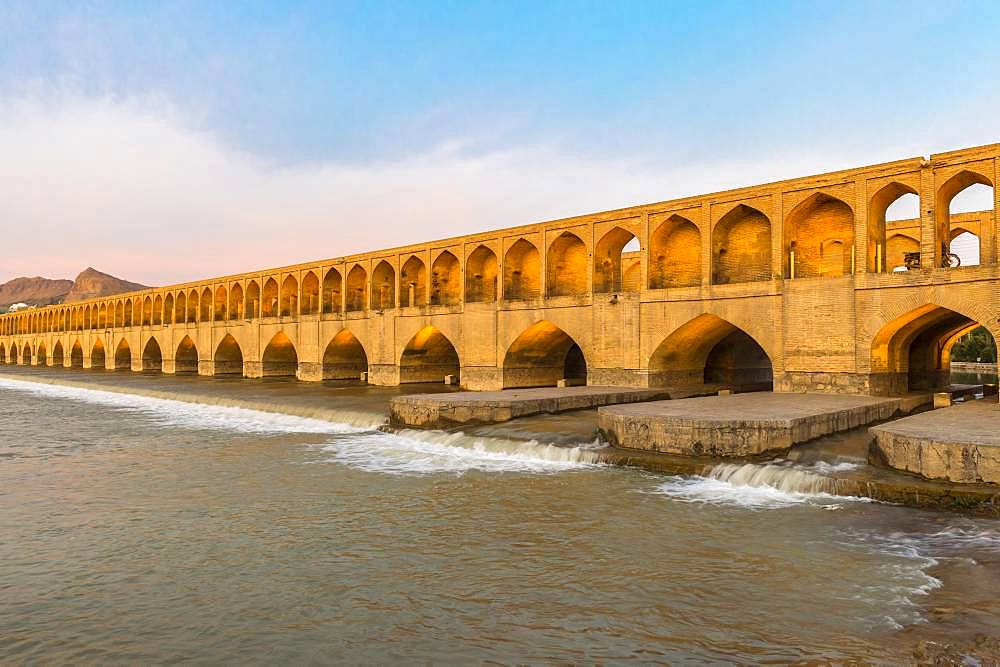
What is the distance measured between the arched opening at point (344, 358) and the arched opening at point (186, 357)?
465 inches

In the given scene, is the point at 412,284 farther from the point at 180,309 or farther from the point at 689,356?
the point at 180,309

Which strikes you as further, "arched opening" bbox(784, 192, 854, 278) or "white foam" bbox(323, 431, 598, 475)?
"arched opening" bbox(784, 192, 854, 278)

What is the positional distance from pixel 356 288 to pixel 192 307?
1330 centimetres

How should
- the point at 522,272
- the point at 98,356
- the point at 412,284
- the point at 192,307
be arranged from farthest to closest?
the point at 98,356 → the point at 192,307 → the point at 412,284 → the point at 522,272

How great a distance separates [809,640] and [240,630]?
10.4 ft

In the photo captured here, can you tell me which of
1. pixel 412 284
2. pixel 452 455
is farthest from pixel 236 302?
pixel 452 455

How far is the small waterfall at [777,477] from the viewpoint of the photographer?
7.35 metres

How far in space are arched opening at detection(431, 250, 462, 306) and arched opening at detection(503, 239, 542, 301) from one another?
9.22 ft

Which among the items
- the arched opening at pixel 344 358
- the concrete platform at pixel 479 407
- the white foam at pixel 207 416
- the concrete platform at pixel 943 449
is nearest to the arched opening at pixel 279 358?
the arched opening at pixel 344 358

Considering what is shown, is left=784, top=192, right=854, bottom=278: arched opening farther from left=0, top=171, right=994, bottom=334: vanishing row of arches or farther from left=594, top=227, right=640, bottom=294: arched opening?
left=594, top=227, right=640, bottom=294: arched opening

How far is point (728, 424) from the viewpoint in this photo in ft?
28.3

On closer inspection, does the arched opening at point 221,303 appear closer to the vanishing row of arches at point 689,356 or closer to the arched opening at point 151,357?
the vanishing row of arches at point 689,356

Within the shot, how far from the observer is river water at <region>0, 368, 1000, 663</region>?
13.0 ft

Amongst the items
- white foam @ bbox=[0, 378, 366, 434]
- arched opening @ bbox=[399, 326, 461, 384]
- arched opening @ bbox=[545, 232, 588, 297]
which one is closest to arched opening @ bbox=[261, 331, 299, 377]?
white foam @ bbox=[0, 378, 366, 434]
